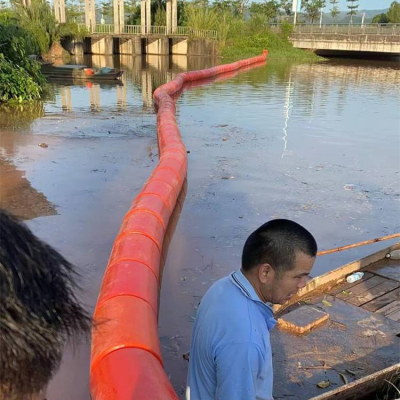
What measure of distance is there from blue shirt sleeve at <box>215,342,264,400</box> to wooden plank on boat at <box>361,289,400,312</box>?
3.08 m

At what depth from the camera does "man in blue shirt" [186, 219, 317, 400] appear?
177 cm

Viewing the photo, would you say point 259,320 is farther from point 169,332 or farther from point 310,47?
point 310,47

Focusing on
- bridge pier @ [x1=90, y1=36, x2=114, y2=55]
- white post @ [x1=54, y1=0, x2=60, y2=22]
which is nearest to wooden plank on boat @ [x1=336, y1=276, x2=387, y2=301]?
white post @ [x1=54, y1=0, x2=60, y2=22]

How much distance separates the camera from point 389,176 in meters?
8.86

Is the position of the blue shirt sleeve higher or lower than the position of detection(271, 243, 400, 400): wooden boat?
higher

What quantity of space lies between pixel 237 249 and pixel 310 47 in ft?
126

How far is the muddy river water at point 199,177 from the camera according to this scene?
527cm

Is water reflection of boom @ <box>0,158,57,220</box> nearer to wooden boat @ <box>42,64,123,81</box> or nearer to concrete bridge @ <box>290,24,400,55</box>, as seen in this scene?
wooden boat @ <box>42,64,123,81</box>

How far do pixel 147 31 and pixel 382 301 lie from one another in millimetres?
33091

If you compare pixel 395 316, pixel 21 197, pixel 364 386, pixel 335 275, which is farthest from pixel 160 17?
pixel 364 386

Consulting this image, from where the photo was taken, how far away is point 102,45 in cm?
3462

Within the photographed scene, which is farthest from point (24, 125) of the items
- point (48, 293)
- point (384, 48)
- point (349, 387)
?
point (384, 48)

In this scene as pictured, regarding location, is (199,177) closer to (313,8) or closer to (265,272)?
(265,272)

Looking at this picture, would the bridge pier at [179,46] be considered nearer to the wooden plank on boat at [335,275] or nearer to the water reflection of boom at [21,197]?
the water reflection of boom at [21,197]
